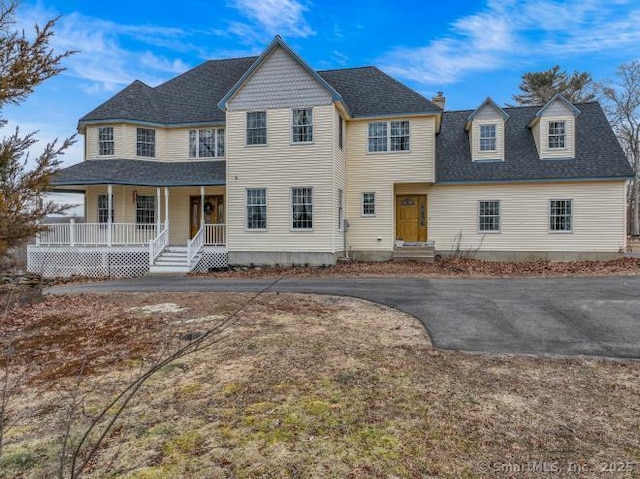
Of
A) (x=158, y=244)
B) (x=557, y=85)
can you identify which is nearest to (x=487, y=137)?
(x=158, y=244)

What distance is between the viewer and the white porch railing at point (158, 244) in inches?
672

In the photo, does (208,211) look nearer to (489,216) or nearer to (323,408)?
(489,216)

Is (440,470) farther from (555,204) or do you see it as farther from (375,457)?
(555,204)

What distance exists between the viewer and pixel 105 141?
63.8ft

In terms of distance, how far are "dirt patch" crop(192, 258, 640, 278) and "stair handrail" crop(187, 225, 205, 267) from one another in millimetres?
1073

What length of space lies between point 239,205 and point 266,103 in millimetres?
4443

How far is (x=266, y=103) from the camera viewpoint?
1700 cm

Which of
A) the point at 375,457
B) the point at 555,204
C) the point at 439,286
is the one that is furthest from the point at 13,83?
the point at 555,204

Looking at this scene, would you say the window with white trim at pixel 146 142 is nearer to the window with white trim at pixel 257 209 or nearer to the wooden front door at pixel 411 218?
the window with white trim at pixel 257 209

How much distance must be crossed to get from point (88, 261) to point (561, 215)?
21.1 m

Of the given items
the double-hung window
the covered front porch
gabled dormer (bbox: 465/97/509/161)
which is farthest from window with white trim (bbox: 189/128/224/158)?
gabled dormer (bbox: 465/97/509/161)

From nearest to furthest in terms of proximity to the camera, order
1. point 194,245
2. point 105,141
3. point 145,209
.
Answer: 1. point 194,245
2. point 105,141
3. point 145,209

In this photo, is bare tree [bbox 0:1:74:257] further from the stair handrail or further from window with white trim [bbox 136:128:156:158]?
window with white trim [bbox 136:128:156:158]

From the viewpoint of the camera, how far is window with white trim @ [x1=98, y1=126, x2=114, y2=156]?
19.4 m
